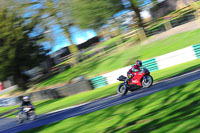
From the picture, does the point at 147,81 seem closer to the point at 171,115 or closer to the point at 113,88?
the point at 113,88

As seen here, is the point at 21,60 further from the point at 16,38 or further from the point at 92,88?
the point at 92,88

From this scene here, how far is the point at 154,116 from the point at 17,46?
26528 mm

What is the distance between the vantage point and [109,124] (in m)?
7.80

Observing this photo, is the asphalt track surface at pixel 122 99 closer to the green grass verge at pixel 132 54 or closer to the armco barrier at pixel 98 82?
the armco barrier at pixel 98 82

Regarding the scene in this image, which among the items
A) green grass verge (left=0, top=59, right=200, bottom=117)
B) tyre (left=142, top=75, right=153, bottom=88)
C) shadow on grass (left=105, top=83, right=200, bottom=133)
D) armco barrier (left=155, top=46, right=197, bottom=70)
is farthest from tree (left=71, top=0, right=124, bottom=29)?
shadow on grass (left=105, top=83, right=200, bottom=133)

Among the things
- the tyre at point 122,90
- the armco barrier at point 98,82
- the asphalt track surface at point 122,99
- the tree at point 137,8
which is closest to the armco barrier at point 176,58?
the armco barrier at point 98,82

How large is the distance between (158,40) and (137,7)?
3.92 m

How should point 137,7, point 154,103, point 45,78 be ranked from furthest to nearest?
point 45,78 < point 137,7 < point 154,103

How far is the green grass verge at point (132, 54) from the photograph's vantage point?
73.5ft

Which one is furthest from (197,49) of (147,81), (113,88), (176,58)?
(147,81)

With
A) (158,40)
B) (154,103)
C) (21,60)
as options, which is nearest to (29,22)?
(21,60)

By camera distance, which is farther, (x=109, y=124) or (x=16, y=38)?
(x=16, y=38)

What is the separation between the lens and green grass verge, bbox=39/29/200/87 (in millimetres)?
22413

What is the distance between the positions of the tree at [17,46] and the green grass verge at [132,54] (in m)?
3.77
